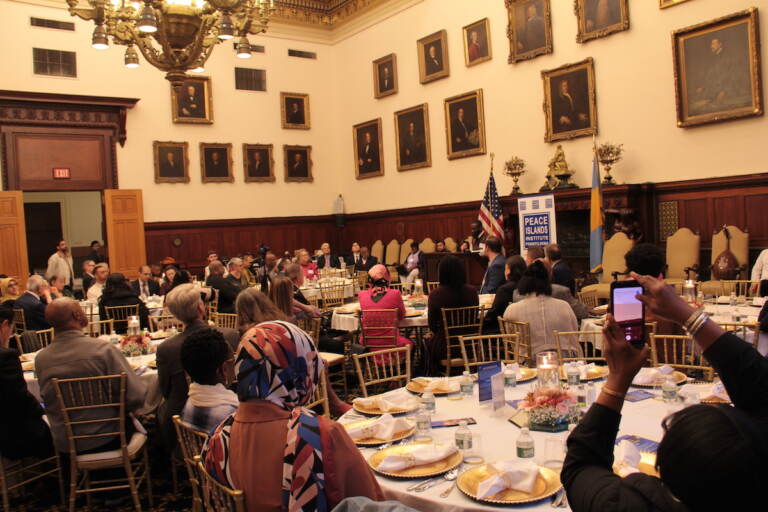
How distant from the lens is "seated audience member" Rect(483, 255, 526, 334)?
22.6ft

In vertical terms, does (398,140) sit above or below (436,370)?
above

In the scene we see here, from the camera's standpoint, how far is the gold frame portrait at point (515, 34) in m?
13.7

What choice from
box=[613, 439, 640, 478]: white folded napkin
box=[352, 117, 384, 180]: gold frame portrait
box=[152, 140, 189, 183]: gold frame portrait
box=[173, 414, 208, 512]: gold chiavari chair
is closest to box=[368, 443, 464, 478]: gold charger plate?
box=[613, 439, 640, 478]: white folded napkin

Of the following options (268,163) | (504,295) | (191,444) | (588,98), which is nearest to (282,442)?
(191,444)

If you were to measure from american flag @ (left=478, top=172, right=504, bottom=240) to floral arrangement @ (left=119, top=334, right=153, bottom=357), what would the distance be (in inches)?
339

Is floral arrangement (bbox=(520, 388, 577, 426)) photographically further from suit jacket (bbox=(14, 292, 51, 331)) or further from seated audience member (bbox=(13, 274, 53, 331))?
suit jacket (bbox=(14, 292, 51, 331))

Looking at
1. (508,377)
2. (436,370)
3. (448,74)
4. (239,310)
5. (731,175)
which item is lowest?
(436,370)

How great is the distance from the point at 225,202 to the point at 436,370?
1255cm

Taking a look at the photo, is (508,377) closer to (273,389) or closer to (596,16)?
(273,389)

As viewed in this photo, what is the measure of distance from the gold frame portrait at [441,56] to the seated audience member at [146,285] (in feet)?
27.2

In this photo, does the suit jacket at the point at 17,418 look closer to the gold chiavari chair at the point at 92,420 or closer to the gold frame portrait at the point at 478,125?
the gold chiavari chair at the point at 92,420

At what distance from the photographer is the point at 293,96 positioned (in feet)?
63.4

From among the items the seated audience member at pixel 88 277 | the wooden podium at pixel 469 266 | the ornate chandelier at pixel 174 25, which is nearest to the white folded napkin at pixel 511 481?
the ornate chandelier at pixel 174 25

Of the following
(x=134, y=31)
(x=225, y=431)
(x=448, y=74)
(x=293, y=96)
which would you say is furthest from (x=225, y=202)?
(x=225, y=431)
